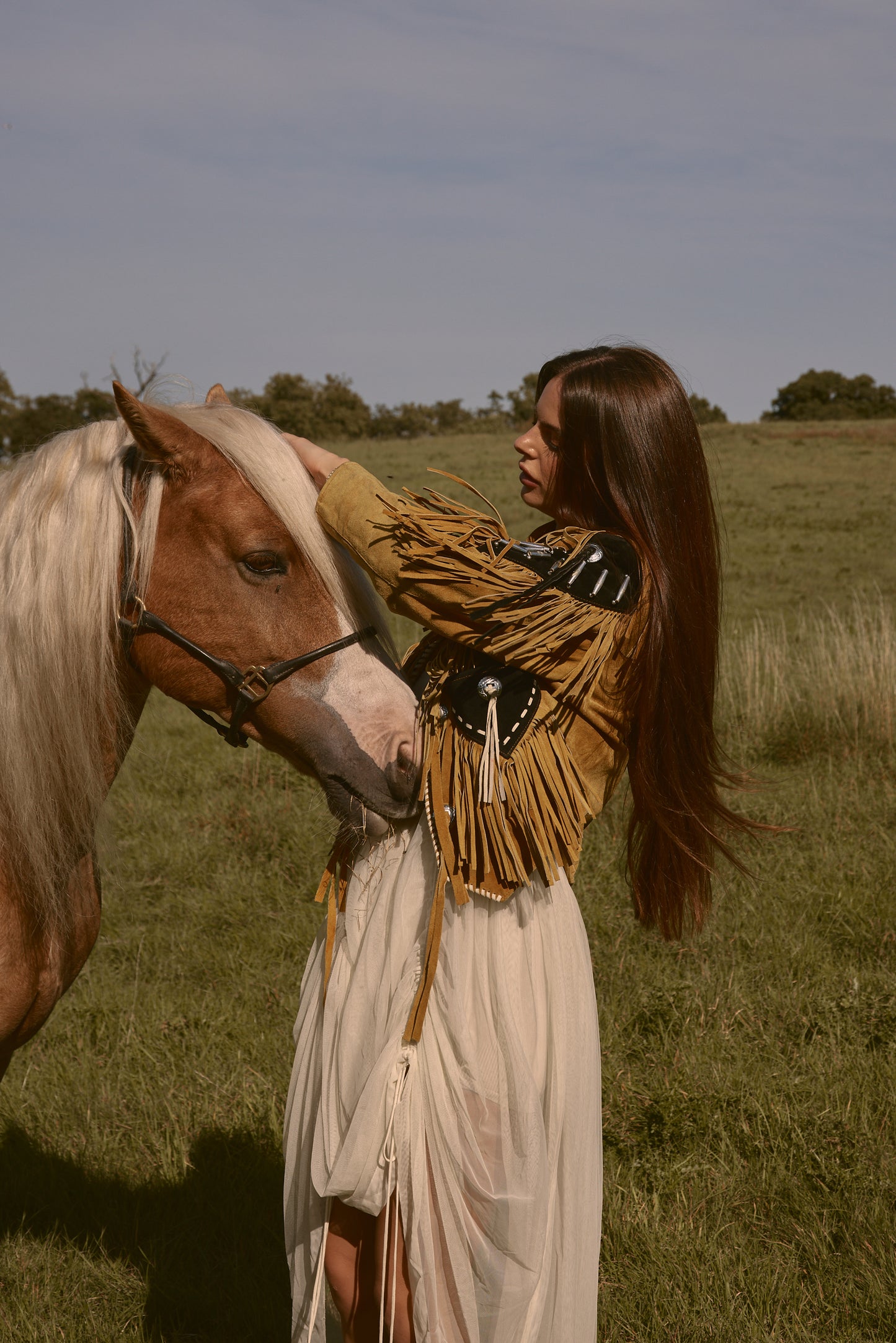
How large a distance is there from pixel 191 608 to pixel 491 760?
68cm

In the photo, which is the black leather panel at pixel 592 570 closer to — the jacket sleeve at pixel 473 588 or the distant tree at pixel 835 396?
the jacket sleeve at pixel 473 588

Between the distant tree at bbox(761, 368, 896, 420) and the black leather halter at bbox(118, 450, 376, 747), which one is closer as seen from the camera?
the black leather halter at bbox(118, 450, 376, 747)

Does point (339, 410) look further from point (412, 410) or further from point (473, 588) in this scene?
point (473, 588)

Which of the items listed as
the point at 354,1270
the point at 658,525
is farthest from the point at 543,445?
the point at 354,1270

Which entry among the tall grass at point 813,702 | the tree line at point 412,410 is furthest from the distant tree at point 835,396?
the tall grass at point 813,702

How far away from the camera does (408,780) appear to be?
71.7 inches

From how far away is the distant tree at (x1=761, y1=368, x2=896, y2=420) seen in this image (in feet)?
184

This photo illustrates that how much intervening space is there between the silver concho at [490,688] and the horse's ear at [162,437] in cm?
70

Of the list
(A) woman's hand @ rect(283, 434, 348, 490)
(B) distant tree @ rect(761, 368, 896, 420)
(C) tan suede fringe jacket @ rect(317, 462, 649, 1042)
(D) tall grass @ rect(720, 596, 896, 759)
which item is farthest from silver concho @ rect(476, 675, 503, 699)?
(B) distant tree @ rect(761, 368, 896, 420)

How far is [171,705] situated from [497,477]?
622 inches

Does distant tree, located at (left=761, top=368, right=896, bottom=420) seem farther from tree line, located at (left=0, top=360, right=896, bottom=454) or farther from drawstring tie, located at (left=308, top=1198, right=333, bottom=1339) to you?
drawstring tie, located at (left=308, top=1198, right=333, bottom=1339)

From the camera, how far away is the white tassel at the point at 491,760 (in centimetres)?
171

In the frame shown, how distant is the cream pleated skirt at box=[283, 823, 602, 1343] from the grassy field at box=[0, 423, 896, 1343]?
0.74 m

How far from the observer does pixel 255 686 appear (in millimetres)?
1933
